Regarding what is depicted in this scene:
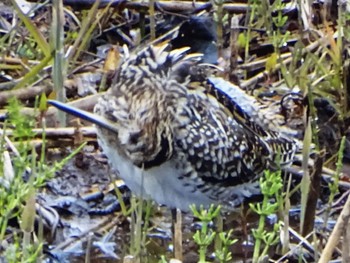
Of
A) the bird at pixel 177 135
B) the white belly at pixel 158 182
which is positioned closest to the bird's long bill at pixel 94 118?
the bird at pixel 177 135

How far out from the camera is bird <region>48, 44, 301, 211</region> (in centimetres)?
446

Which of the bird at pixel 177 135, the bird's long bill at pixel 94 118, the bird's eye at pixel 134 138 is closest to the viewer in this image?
the bird's long bill at pixel 94 118

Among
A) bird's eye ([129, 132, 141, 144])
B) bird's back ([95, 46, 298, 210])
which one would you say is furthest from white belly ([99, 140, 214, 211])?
bird's eye ([129, 132, 141, 144])

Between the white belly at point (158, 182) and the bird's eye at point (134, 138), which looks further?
the white belly at point (158, 182)

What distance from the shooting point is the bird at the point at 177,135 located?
4.46m

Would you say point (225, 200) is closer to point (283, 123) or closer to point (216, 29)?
point (283, 123)

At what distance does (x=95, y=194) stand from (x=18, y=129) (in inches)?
70.8

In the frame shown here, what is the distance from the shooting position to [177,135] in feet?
15.2

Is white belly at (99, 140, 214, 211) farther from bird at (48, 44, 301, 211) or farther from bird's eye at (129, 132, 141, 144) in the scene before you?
bird's eye at (129, 132, 141, 144)

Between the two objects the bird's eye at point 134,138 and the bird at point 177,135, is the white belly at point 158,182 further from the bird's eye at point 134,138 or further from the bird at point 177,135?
the bird's eye at point 134,138

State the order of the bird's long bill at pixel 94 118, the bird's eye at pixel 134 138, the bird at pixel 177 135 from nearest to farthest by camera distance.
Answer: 1. the bird's long bill at pixel 94 118
2. the bird's eye at pixel 134 138
3. the bird at pixel 177 135

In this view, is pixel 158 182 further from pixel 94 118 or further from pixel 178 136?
pixel 94 118

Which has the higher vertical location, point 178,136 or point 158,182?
point 178,136

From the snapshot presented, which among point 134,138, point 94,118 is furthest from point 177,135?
point 94,118
